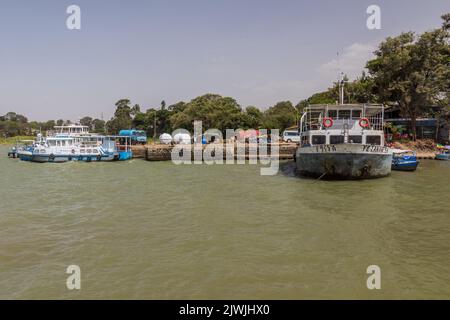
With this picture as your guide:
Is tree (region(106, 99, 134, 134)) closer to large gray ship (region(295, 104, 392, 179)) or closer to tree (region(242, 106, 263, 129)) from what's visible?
tree (region(242, 106, 263, 129))

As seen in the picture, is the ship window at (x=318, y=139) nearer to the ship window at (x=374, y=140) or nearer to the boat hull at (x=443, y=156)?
the ship window at (x=374, y=140)

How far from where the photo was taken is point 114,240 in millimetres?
10828

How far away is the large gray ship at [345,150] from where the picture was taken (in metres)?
21.9

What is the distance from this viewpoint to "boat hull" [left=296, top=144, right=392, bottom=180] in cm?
2178

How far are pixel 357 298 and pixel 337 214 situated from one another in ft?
23.0

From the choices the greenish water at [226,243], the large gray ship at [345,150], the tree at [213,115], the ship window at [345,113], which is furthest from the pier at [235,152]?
the greenish water at [226,243]

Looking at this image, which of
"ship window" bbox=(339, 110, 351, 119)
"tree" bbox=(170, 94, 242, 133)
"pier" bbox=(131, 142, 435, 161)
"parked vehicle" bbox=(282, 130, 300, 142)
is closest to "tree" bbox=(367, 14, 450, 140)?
"pier" bbox=(131, 142, 435, 161)

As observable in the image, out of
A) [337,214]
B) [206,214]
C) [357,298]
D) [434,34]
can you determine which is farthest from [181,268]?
[434,34]

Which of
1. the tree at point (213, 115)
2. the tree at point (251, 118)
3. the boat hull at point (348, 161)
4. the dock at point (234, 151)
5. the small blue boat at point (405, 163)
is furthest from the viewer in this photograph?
the tree at point (251, 118)

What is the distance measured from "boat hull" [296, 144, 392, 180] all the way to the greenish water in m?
3.40

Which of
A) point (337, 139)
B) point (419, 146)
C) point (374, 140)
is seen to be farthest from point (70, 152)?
point (419, 146)

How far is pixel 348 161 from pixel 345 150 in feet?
2.68

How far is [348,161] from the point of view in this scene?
72.0ft

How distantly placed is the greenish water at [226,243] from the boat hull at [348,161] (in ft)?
11.1
